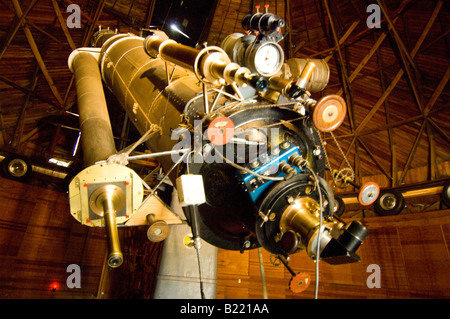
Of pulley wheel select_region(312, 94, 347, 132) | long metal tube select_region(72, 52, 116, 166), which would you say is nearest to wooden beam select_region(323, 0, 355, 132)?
long metal tube select_region(72, 52, 116, 166)

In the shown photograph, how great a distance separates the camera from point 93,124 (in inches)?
97.5

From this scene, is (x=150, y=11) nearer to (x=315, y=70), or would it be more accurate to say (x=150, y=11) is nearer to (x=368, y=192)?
(x=315, y=70)

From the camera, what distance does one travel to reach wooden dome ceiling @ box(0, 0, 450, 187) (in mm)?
5965

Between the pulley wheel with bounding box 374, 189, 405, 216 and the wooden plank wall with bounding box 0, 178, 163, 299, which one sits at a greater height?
the pulley wheel with bounding box 374, 189, 405, 216

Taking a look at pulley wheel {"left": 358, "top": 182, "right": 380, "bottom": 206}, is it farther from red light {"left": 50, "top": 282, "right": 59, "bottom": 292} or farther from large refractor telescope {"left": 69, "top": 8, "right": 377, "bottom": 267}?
red light {"left": 50, "top": 282, "right": 59, "bottom": 292}

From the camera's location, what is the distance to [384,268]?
666 cm

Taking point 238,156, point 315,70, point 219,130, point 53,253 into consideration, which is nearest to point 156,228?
point 238,156

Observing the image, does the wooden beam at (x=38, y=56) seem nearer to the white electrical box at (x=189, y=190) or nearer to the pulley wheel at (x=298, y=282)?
the white electrical box at (x=189, y=190)

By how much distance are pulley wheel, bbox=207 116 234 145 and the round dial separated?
0.41m

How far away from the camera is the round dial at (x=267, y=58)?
1.75 meters

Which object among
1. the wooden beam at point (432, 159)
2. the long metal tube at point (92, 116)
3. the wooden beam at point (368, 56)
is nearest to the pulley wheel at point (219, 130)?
the long metal tube at point (92, 116)

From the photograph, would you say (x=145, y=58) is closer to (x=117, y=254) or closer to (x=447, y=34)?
(x=117, y=254)

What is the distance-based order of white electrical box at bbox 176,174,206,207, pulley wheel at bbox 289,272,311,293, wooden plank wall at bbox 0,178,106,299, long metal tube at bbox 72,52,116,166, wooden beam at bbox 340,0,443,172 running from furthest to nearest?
wooden plank wall at bbox 0,178,106,299 → wooden beam at bbox 340,0,443,172 → long metal tube at bbox 72,52,116,166 → pulley wheel at bbox 289,272,311,293 → white electrical box at bbox 176,174,206,207
